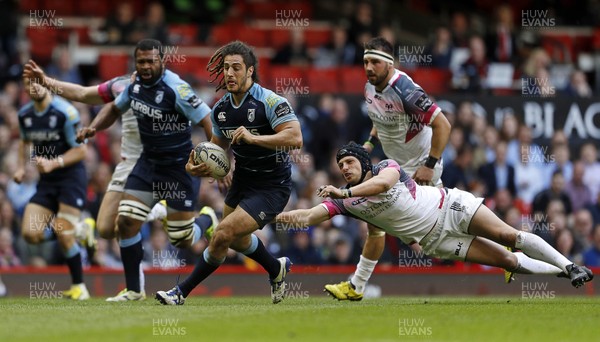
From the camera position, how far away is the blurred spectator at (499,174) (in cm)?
1903

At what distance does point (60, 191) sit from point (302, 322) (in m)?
5.91

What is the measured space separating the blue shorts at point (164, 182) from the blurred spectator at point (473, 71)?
8.39 metres

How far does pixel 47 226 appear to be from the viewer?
15.0m

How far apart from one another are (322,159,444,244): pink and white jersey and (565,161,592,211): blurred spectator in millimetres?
7448

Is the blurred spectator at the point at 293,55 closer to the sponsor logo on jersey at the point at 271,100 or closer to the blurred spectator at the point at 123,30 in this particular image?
the blurred spectator at the point at 123,30

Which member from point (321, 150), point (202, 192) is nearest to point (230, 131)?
point (202, 192)

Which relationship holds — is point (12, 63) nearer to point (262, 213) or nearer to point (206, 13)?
point (206, 13)

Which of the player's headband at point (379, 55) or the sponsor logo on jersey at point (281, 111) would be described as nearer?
the sponsor logo on jersey at point (281, 111)

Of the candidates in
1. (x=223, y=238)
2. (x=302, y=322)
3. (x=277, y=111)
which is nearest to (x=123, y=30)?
(x=277, y=111)

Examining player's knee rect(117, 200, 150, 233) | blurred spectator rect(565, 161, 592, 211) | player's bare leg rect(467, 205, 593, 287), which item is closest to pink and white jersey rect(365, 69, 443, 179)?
player's bare leg rect(467, 205, 593, 287)

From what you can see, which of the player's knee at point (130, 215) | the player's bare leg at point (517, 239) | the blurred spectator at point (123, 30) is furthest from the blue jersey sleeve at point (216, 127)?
the blurred spectator at point (123, 30)

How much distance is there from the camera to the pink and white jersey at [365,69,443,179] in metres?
12.6

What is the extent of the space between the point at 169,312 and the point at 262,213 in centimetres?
148

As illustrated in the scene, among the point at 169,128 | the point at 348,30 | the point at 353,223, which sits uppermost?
the point at 348,30
